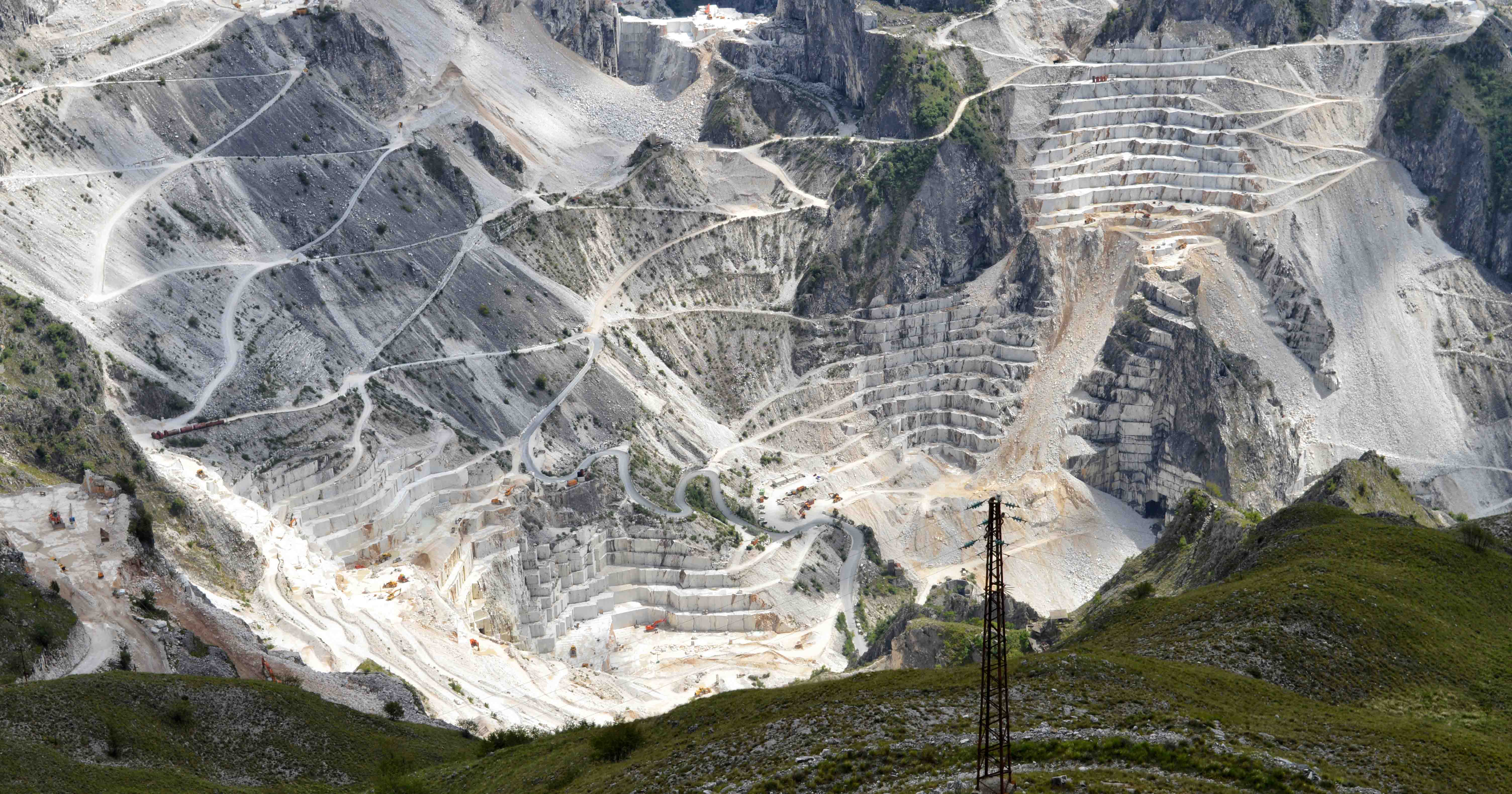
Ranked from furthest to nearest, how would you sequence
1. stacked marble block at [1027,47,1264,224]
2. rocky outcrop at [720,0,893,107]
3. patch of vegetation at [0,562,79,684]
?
rocky outcrop at [720,0,893,107] < stacked marble block at [1027,47,1264,224] < patch of vegetation at [0,562,79,684]

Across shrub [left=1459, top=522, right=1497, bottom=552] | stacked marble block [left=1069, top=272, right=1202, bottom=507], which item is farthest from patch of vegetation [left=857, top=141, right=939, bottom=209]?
shrub [left=1459, top=522, right=1497, bottom=552]

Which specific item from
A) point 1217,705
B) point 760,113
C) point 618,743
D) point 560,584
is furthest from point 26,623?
point 760,113

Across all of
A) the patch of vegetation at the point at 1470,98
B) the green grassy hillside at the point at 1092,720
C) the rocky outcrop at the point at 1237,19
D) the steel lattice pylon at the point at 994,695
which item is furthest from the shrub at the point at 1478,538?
the rocky outcrop at the point at 1237,19

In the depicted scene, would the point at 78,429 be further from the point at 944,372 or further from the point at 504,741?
the point at 944,372

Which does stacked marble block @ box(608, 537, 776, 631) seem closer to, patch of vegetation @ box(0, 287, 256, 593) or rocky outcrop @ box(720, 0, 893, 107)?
patch of vegetation @ box(0, 287, 256, 593)

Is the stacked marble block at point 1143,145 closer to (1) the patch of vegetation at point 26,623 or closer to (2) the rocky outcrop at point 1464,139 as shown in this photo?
(2) the rocky outcrop at point 1464,139

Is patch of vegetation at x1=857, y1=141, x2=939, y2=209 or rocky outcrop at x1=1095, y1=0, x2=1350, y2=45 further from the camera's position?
rocky outcrop at x1=1095, y1=0, x2=1350, y2=45

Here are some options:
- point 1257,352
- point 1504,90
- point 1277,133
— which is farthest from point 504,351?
point 1504,90

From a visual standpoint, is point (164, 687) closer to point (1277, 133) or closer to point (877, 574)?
point (877, 574)
